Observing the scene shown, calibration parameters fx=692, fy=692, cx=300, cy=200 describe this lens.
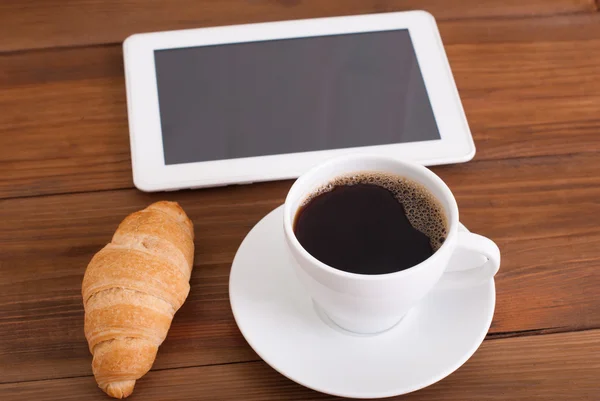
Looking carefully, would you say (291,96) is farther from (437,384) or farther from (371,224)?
(437,384)

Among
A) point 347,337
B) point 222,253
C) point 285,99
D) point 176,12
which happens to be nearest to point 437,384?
point 347,337

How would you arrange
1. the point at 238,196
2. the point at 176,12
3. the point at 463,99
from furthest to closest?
the point at 176,12
the point at 463,99
the point at 238,196

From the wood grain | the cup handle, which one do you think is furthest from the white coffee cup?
the wood grain

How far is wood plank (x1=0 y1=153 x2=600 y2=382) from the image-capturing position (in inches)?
28.8

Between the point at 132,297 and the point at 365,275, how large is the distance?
0.24m

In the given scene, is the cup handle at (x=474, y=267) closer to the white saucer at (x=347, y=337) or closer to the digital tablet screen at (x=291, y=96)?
the white saucer at (x=347, y=337)

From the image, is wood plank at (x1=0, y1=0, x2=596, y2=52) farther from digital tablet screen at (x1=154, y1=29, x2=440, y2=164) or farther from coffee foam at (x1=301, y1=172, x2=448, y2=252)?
coffee foam at (x1=301, y1=172, x2=448, y2=252)

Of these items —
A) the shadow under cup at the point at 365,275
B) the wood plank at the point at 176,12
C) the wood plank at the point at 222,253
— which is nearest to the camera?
the shadow under cup at the point at 365,275

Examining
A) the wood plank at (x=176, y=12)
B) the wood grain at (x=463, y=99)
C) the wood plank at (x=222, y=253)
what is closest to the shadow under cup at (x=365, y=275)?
the wood plank at (x=222, y=253)

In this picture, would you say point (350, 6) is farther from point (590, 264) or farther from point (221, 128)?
point (590, 264)

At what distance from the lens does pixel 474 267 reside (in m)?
0.72

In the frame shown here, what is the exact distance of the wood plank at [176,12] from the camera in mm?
1044

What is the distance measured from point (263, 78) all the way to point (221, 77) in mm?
58

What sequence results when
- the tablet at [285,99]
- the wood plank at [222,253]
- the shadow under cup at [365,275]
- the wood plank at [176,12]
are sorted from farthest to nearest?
1. the wood plank at [176,12]
2. the tablet at [285,99]
3. the wood plank at [222,253]
4. the shadow under cup at [365,275]
